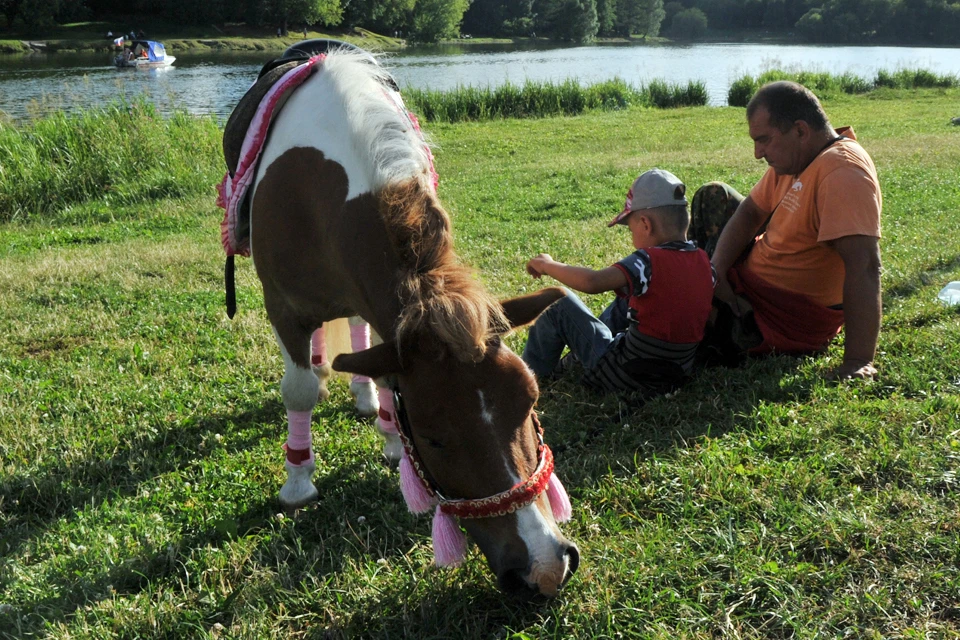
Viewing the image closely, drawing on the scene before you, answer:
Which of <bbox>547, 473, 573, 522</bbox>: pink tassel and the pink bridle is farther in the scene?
<bbox>547, 473, 573, 522</bbox>: pink tassel

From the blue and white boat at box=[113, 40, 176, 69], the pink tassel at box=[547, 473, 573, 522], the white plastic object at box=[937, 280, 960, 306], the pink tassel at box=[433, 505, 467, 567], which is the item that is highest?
the blue and white boat at box=[113, 40, 176, 69]

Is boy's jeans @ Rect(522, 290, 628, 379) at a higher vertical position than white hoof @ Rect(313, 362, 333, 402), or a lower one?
higher

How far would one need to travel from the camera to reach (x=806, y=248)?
12.9 ft

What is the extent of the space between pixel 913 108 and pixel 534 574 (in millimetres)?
21141

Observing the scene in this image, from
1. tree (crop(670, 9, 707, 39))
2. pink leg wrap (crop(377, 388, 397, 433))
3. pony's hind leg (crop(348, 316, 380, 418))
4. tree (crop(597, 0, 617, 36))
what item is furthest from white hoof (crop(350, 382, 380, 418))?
tree (crop(670, 9, 707, 39))

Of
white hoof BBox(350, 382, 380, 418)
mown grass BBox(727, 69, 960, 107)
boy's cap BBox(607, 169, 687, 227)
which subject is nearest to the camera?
boy's cap BBox(607, 169, 687, 227)

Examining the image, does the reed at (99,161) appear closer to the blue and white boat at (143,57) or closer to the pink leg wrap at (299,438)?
the pink leg wrap at (299,438)

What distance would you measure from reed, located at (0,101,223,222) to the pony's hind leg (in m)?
7.51

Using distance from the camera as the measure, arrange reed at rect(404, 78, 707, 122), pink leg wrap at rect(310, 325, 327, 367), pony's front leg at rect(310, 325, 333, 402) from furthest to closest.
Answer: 1. reed at rect(404, 78, 707, 122)
2. pink leg wrap at rect(310, 325, 327, 367)
3. pony's front leg at rect(310, 325, 333, 402)

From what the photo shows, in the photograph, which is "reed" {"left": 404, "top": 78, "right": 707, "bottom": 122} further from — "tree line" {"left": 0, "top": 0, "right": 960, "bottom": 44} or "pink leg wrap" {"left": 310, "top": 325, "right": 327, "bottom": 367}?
"tree line" {"left": 0, "top": 0, "right": 960, "bottom": 44}

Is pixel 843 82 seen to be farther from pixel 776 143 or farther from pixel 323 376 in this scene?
pixel 323 376

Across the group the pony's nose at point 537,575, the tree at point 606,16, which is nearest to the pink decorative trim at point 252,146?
the pony's nose at point 537,575

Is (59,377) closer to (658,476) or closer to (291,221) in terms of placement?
(291,221)

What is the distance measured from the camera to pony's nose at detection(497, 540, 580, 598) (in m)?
2.17
